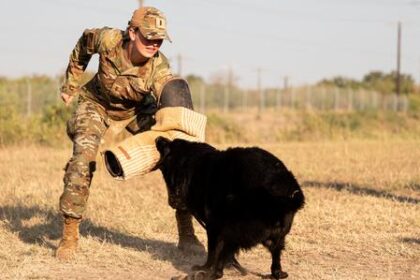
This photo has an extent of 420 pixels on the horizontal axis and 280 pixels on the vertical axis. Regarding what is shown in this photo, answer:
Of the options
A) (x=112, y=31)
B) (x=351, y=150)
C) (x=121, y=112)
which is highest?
(x=112, y=31)

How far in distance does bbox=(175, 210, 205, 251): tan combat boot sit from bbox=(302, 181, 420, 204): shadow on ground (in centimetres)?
381

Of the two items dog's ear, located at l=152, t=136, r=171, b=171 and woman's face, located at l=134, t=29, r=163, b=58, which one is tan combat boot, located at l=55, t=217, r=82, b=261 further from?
woman's face, located at l=134, t=29, r=163, b=58

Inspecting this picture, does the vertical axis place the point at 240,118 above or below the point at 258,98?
below

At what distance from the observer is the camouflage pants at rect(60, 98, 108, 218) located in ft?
20.2

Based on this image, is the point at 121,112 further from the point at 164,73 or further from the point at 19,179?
the point at 19,179

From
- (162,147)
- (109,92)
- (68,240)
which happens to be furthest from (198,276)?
(109,92)

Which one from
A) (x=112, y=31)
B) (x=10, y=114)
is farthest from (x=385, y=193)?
(x=10, y=114)

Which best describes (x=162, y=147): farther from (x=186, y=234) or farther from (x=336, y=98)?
(x=336, y=98)

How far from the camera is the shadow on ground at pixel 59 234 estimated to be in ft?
21.1

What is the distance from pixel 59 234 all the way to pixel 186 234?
1614 millimetres

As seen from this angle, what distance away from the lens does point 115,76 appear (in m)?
6.32

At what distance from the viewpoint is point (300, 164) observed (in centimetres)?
1443

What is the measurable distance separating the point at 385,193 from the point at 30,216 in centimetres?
494

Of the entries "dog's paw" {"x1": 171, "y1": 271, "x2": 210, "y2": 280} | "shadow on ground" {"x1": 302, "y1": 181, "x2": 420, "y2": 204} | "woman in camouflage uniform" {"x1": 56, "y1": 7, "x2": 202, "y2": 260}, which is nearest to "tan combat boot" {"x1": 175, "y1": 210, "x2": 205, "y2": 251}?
"woman in camouflage uniform" {"x1": 56, "y1": 7, "x2": 202, "y2": 260}
